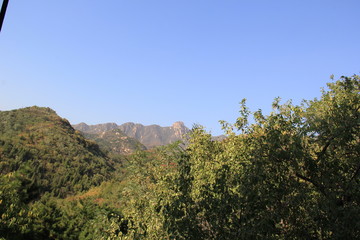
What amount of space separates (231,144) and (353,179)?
590 centimetres

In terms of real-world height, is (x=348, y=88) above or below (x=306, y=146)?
above

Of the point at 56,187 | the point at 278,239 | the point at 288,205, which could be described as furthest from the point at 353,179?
the point at 56,187

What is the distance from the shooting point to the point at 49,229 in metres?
36.1

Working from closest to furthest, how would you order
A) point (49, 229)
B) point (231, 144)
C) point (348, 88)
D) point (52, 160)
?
point (231, 144) → point (348, 88) → point (49, 229) → point (52, 160)

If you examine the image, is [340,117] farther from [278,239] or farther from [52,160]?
[52,160]

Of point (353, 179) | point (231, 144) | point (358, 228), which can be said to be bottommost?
point (358, 228)

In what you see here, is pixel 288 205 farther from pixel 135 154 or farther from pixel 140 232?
pixel 135 154

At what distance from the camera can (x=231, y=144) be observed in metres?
14.6

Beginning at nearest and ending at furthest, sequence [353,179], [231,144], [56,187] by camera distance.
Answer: [353,179] < [231,144] < [56,187]

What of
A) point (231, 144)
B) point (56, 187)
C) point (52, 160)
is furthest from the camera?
point (52, 160)

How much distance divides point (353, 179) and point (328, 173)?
106cm

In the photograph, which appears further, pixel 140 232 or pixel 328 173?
pixel 140 232

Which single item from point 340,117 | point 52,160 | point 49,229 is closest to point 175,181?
point 340,117

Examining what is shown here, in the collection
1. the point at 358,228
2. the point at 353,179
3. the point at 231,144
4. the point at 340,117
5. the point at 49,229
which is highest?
the point at 340,117
